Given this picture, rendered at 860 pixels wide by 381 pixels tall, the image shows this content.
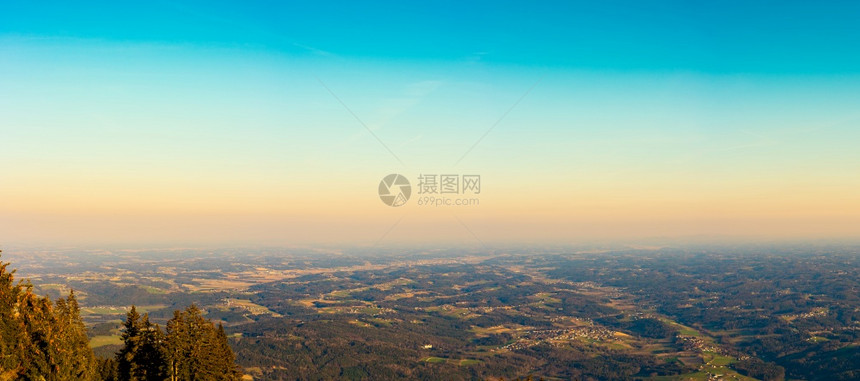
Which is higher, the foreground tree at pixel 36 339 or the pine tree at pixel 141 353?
the foreground tree at pixel 36 339

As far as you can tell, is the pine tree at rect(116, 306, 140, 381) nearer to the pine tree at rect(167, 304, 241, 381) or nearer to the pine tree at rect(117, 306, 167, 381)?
the pine tree at rect(117, 306, 167, 381)

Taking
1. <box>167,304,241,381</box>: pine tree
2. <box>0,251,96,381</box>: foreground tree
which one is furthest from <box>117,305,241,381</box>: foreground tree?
<box>0,251,96,381</box>: foreground tree

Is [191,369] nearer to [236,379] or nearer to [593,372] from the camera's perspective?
[236,379]

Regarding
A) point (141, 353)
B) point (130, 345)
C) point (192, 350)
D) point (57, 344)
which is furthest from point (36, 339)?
point (130, 345)

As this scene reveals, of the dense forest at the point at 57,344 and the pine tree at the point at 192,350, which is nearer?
the dense forest at the point at 57,344

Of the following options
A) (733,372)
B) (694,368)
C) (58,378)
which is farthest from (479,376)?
(58,378)

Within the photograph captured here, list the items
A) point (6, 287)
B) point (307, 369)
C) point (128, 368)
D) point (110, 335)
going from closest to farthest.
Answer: point (6, 287) → point (128, 368) → point (110, 335) → point (307, 369)

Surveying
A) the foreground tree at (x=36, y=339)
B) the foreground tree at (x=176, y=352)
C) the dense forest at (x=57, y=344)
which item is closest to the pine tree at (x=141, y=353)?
the foreground tree at (x=176, y=352)

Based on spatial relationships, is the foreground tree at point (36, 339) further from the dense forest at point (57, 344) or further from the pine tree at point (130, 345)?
the pine tree at point (130, 345)

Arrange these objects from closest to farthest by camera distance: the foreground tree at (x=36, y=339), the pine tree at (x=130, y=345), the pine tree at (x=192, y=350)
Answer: the foreground tree at (x=36, y=339), the pine tree at (x=192, y=350), the pine tree at (x=130, y=345)

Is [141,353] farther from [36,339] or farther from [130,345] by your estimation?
[36,339]

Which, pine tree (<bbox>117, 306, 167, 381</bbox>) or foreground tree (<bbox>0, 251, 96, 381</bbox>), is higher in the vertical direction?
foreground tree (<bbox>0, 251, 96, 381</bbox>)
